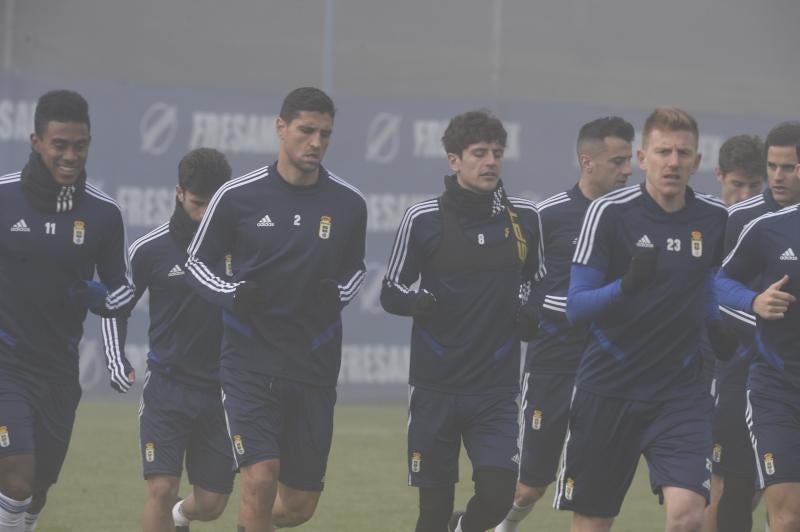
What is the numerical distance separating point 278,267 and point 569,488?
1.85 metres

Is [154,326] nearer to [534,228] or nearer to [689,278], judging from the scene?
[534,228]

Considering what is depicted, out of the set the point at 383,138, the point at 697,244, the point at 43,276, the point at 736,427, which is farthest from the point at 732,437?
the point at 383,138

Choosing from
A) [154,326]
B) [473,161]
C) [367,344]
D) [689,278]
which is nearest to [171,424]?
[154,326]

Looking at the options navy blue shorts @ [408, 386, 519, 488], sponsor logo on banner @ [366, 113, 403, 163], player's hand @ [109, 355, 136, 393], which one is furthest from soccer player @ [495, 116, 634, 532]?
sponsor logo on banner @ [366, 113, 403, 163]

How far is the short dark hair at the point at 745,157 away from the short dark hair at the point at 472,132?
2064mm

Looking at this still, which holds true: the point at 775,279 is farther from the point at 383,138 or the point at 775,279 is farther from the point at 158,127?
the point at 158,127

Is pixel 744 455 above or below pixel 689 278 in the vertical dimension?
below

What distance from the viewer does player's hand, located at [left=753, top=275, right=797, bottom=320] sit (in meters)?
7.34

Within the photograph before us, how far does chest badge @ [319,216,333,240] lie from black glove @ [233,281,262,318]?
53cm

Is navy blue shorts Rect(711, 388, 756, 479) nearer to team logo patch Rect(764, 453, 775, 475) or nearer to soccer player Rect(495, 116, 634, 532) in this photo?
soccer player Rect(495, 116, 634, 532)

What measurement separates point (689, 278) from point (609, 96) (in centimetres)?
1156

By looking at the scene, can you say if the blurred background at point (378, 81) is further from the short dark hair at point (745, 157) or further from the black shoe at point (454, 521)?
the black shoe at point (454, 521)

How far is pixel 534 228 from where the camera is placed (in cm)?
884

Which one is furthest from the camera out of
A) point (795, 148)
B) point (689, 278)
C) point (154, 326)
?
point (154, 326)
